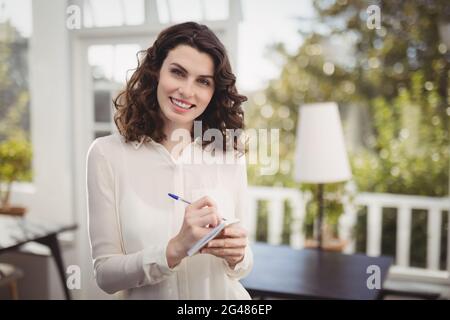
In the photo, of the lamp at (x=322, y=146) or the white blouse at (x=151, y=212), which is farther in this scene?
the lamp at (x=322, y=146)

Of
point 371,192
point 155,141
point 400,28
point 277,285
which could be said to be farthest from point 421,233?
point 155,141

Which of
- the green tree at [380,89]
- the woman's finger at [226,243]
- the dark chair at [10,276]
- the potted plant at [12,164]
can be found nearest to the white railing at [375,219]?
the green tree at [380,89]

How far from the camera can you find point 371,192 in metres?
3.45

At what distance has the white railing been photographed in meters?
3.01

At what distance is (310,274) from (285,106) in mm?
2527

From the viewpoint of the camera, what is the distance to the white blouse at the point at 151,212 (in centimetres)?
103

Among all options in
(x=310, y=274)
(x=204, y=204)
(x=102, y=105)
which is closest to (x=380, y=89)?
(x=310, y=274)

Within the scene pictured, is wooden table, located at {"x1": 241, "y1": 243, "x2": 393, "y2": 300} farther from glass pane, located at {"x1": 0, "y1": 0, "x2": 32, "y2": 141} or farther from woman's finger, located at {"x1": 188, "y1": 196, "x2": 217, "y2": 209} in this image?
glass pane, located at {"x1": 0, "y1": 0, "x2": 32, "y2": 141}

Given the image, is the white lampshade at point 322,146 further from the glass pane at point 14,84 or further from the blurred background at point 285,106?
the glass pane at point 14,84

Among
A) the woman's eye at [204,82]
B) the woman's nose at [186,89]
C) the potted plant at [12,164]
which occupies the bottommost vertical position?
the potted plant at [12,164]

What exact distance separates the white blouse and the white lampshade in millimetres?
1073

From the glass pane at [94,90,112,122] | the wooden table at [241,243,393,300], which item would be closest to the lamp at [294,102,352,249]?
the wooden table at [241,243,393,300]
